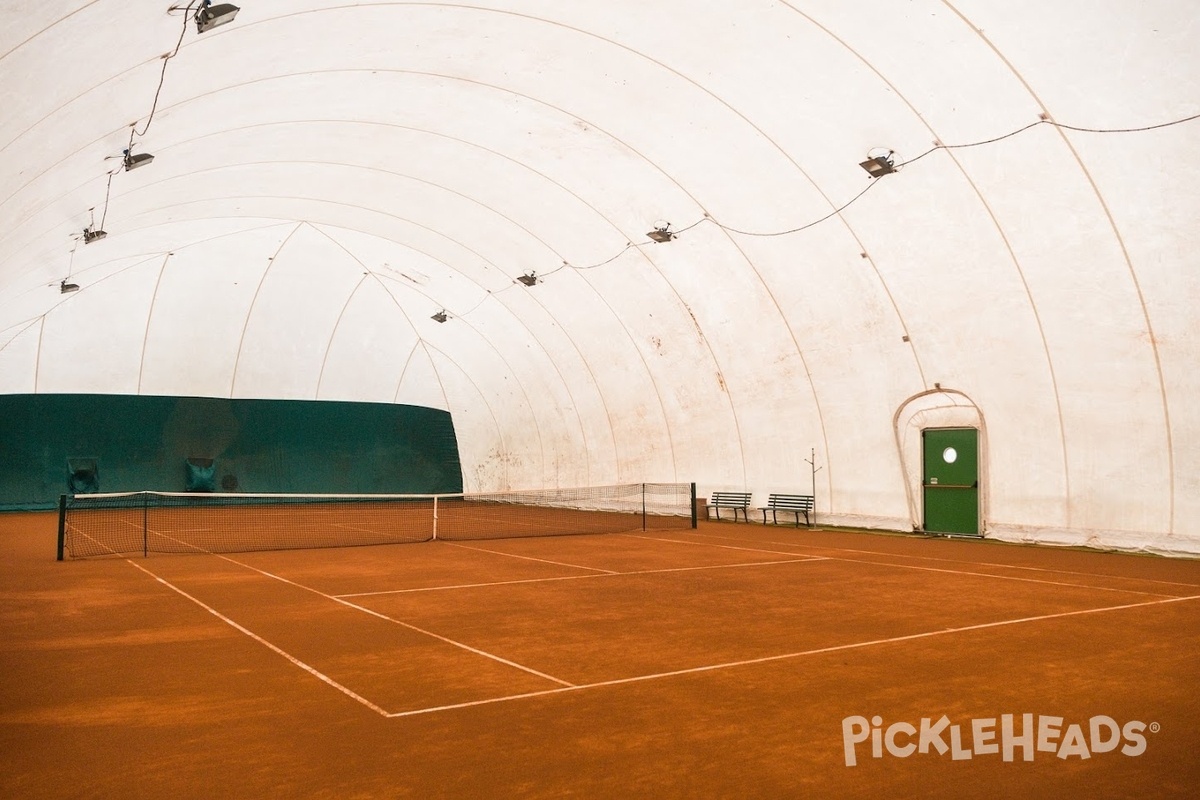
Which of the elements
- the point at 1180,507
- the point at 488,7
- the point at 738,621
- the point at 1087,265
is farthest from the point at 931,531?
the point at 488,7

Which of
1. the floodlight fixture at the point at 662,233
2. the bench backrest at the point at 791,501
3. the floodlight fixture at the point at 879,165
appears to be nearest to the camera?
the floodlight fixture at the point at 879,165

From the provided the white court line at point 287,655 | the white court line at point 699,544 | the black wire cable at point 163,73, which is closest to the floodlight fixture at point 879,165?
the white court line at point 699,544

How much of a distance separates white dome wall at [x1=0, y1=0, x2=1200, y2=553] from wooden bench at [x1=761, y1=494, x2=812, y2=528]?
1.24ft

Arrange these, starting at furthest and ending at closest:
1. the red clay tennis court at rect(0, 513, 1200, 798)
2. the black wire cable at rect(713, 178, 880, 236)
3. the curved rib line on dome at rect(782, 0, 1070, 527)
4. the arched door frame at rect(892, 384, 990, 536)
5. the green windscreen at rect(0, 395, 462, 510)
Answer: the green windscreen at rect(0, 395, 462, 510) → the arched door frame at rect(892, 384, 990, 536) → the black wire cable at rect(713, 178, 880, 236) → the curved rib line on dome at rect(782, 0, 1070, 527) → the red clay tennis court at rect(0, 513, 1200, 798)

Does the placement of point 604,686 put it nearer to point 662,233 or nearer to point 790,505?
point 662,233

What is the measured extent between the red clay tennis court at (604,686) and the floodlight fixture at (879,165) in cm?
663

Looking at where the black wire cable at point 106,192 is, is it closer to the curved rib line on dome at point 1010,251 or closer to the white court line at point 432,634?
the white court line at point 432,634

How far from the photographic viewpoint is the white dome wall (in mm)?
11750

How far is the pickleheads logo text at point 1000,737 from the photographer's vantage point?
169 inches

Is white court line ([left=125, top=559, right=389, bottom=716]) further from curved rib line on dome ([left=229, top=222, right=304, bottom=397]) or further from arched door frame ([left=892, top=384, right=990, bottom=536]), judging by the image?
curved rib line on dome ([left=229, top=222, right=304, bottom=397])

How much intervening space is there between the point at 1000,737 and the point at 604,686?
89.2 inches

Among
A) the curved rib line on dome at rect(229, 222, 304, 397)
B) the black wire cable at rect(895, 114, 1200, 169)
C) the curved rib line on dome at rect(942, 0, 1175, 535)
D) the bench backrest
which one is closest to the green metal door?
the bench backrest

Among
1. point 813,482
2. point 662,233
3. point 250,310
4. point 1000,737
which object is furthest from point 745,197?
point 250,310

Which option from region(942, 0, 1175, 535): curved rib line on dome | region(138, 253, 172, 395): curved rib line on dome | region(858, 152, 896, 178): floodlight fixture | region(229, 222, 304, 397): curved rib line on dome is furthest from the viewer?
region(229, 222, 304, 397): curved rib line on dome
